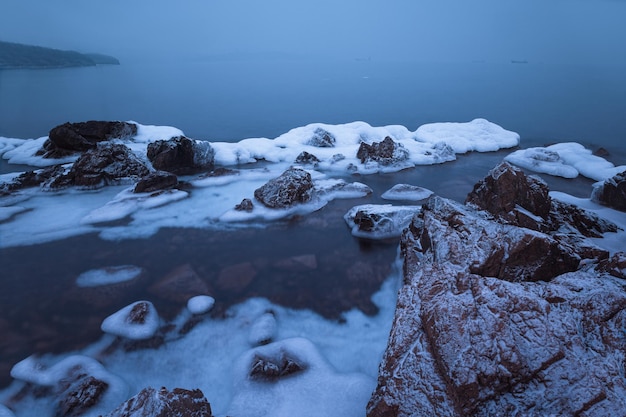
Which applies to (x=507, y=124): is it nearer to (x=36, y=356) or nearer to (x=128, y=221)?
(x=128, y=221)

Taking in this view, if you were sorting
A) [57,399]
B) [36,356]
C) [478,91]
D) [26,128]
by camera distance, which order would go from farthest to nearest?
[478,91]
[26,128]
[36,356]
[57,399]

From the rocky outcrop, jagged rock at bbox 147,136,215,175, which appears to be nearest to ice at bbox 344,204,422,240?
the rocky outcrop

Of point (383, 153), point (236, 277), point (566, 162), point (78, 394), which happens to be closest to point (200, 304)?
point (236, 277)

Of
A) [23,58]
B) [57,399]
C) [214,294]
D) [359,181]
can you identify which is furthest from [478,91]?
[23,58]

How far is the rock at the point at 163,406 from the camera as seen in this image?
3.01m

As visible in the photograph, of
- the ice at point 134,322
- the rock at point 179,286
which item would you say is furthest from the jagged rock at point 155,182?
the ice at point 134,322

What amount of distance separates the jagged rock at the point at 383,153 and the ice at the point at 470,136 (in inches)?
131

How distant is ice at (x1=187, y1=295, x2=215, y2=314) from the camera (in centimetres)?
547

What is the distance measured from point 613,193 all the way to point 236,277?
9460mm

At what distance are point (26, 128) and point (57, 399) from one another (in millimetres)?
18414

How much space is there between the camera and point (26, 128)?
675 inches

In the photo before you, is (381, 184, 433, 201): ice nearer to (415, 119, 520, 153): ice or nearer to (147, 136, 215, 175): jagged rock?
(415, 119, 520, 153): ice

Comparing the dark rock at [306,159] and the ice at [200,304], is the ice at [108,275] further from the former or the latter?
the dark rock at [306,159]

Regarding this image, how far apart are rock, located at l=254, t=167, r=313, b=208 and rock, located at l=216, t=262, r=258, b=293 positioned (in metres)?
2.60
